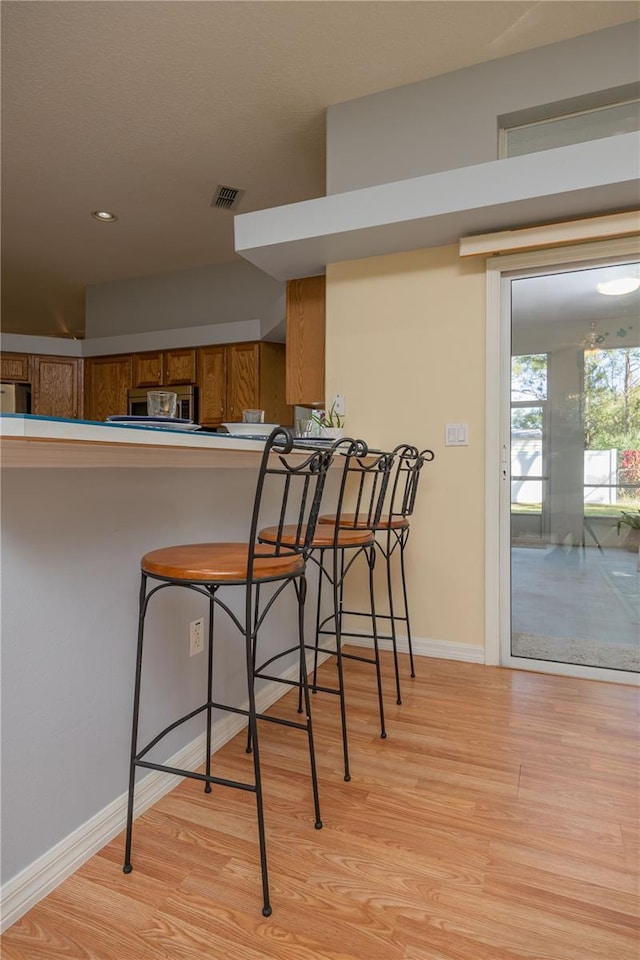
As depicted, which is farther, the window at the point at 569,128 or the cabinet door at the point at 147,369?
the cabinet door at the point at 147,369

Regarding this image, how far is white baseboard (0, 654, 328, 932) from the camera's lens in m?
1.13

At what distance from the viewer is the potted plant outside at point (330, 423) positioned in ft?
9.18

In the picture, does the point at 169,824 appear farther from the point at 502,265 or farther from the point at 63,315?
the point at 63,315

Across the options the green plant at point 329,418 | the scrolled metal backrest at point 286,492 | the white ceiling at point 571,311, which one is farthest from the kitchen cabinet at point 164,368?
the white ceiling at point 571,311

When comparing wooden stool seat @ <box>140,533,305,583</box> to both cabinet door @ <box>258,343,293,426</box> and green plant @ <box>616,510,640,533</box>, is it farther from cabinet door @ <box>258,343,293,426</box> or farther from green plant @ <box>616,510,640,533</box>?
cabinet door @ <box>258,343,293,426</box>

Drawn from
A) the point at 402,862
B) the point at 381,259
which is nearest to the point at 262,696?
the point at 402,862

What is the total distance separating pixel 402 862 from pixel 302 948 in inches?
13.0

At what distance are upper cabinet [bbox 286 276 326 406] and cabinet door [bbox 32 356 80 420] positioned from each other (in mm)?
3131

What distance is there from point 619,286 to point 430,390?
3.09 feet

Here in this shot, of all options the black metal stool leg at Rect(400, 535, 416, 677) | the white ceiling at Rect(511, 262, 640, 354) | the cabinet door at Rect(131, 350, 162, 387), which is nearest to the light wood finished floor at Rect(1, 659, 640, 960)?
the black metal stool leg at Rect(400, 535, 416, 677)

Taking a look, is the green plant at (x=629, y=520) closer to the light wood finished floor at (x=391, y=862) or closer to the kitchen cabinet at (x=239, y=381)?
the light wood finished floor at (x=391, y=862)

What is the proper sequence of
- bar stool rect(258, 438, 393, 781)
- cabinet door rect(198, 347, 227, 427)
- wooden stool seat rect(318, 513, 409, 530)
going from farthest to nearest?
cabinet door rect(198, 347, 227, 427)
wooden stool seat rect(318, 513, 409, 530)
bar stool rect(258, 438, 393, 781)

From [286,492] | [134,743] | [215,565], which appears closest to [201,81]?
[286,492]

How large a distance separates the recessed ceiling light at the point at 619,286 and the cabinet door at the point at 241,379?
9.48 feet
